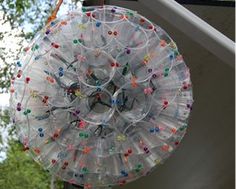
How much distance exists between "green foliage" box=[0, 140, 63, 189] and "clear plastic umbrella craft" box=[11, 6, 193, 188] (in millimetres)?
4577

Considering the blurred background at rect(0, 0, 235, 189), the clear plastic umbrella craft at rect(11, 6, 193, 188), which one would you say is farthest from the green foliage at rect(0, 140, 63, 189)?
the clear plastic umbrella craft at rect(11, 6, 193, 188)

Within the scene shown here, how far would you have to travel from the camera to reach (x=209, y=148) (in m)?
3.16

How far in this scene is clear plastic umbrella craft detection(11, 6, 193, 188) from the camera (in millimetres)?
1622

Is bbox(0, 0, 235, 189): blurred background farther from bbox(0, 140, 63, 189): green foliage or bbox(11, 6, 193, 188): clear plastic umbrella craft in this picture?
bbox(0, 140, 63, 189): green foliage

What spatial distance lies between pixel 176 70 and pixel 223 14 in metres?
1.12

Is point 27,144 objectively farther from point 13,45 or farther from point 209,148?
point 13,45

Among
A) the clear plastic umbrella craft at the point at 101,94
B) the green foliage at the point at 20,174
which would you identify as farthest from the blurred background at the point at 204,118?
the green foliage at the point at 20,174

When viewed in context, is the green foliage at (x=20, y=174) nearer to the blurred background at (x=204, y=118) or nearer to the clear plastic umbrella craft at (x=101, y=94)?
the blurred background at (x=204, y=118)

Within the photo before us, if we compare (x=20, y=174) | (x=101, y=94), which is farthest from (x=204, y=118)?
(x=20, y=174)

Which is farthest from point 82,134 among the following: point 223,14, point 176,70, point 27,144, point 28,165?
point 28,165

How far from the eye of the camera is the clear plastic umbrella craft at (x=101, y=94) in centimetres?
162

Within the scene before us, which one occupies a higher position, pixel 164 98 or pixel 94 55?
pixel 94 55

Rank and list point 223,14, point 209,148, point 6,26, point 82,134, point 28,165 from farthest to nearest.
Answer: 1. point 28,165
2. point 6,26
3. point 209,148
4. point 223,14
5. point 82,134

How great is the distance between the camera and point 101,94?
5.32 feet
